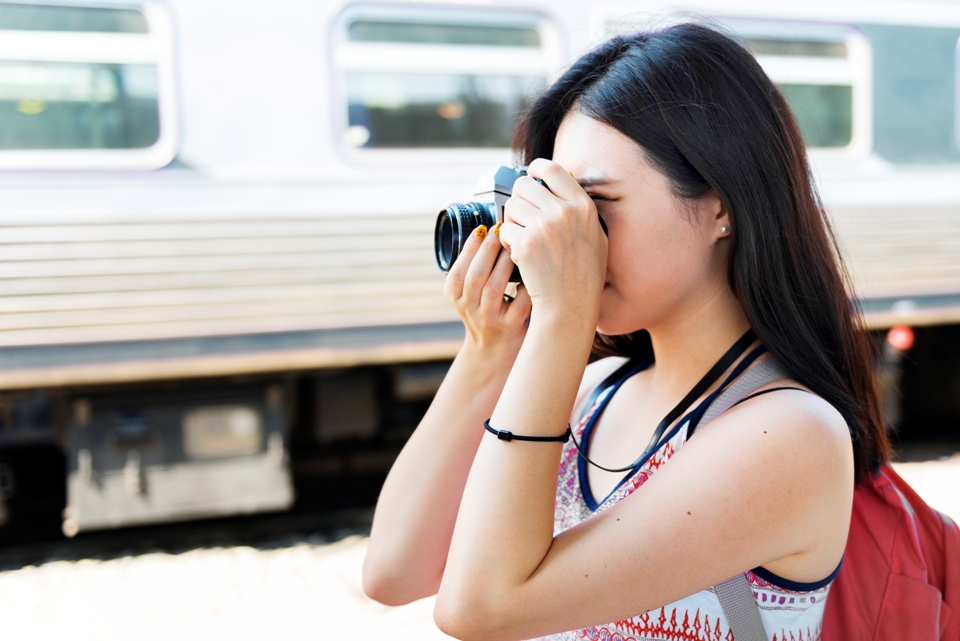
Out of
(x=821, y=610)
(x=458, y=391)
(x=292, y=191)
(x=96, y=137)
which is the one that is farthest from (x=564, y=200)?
(x=96, y=137)

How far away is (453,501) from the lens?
4.69 feet

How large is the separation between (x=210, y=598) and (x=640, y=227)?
2.79 metres

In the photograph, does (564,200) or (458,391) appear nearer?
(564,200)

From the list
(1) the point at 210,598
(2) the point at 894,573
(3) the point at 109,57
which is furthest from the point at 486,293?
(3) the point at 109,57

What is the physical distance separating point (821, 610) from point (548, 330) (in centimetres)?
58

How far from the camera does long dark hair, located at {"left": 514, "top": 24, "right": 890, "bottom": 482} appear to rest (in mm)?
1144

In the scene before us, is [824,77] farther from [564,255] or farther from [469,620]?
[469,620]

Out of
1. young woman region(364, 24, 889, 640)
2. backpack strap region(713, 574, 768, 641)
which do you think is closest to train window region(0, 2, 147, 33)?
young woman region(364, 24, 889, 640)

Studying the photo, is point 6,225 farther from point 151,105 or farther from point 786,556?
point 786,556

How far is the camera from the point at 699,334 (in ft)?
4.25

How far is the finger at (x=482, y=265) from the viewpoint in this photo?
49.8 inches

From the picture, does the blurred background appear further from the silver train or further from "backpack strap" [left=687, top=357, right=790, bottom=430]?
"backpack strap" [left=687, top=357, right=790, bottom=430]

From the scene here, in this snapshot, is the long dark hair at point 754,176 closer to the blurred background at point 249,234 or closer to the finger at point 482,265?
the finger at point 482,265

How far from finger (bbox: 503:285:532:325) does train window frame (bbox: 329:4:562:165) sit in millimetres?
2609
